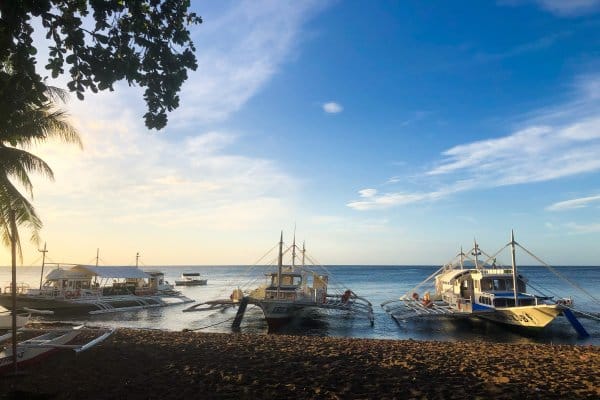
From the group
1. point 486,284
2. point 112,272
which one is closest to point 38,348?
point 486,284

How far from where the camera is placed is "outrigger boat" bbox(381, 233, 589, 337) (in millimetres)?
26125

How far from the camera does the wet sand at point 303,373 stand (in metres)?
9.68

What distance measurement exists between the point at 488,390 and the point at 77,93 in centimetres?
1082

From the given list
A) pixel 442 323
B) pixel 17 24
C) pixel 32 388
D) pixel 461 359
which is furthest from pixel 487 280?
pixel 17 24

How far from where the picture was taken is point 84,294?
40.5 metres

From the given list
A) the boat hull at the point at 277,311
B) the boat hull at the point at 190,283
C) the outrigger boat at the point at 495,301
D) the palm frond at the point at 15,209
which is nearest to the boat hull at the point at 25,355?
the palm frond at the point at 15,209

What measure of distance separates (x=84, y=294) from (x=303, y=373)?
1430 inches

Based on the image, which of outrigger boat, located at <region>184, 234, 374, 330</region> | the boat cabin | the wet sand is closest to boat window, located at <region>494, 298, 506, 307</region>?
outrigger boat, located at <region>184, 234, 374, 330</region>

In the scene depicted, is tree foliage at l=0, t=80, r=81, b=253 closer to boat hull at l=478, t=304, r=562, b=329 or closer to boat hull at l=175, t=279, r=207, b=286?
boat hull at l=478, t=304, r=562, b=329

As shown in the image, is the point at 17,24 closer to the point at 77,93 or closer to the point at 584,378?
the point at 77,93

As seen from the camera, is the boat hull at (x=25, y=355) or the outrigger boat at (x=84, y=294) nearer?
the boat hull at (x=25, y=355)

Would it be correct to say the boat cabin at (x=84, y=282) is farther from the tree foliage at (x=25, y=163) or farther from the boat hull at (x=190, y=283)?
the boat hull at (x=190, y=283)

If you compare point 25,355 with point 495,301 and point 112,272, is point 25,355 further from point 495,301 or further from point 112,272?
point 112,272

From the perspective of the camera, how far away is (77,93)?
23.2 ft
